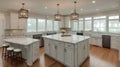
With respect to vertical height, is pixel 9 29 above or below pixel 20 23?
below

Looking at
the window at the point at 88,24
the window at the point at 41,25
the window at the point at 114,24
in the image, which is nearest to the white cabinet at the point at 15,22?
the window at the point at 41,25

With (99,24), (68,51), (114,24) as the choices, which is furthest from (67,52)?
(99,24)

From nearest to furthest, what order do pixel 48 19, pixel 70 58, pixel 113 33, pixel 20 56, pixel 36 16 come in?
pixel 70 58
pixel 20 56
pixel 113 33
pixel 36 16
pixel 48 19

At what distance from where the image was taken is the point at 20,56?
12.7ft

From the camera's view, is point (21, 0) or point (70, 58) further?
point (21, 0)

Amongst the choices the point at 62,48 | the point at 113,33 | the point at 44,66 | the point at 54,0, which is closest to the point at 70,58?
the point at 62,48

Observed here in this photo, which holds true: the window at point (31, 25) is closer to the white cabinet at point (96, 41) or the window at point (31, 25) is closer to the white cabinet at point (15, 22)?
the white cabinet at point (15, 22)

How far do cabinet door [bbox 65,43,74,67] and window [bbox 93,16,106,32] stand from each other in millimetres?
4769

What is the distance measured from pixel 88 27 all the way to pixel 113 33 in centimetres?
217

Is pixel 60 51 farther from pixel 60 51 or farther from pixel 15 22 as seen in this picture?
pixel 15 22

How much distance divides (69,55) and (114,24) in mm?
4714

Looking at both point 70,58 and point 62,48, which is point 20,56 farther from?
point 70,58

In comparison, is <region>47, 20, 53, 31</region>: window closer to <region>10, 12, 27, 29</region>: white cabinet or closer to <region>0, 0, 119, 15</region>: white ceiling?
<region>10, 12, 27, 29</region>: white cabinet

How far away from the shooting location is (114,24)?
6.44 metres
